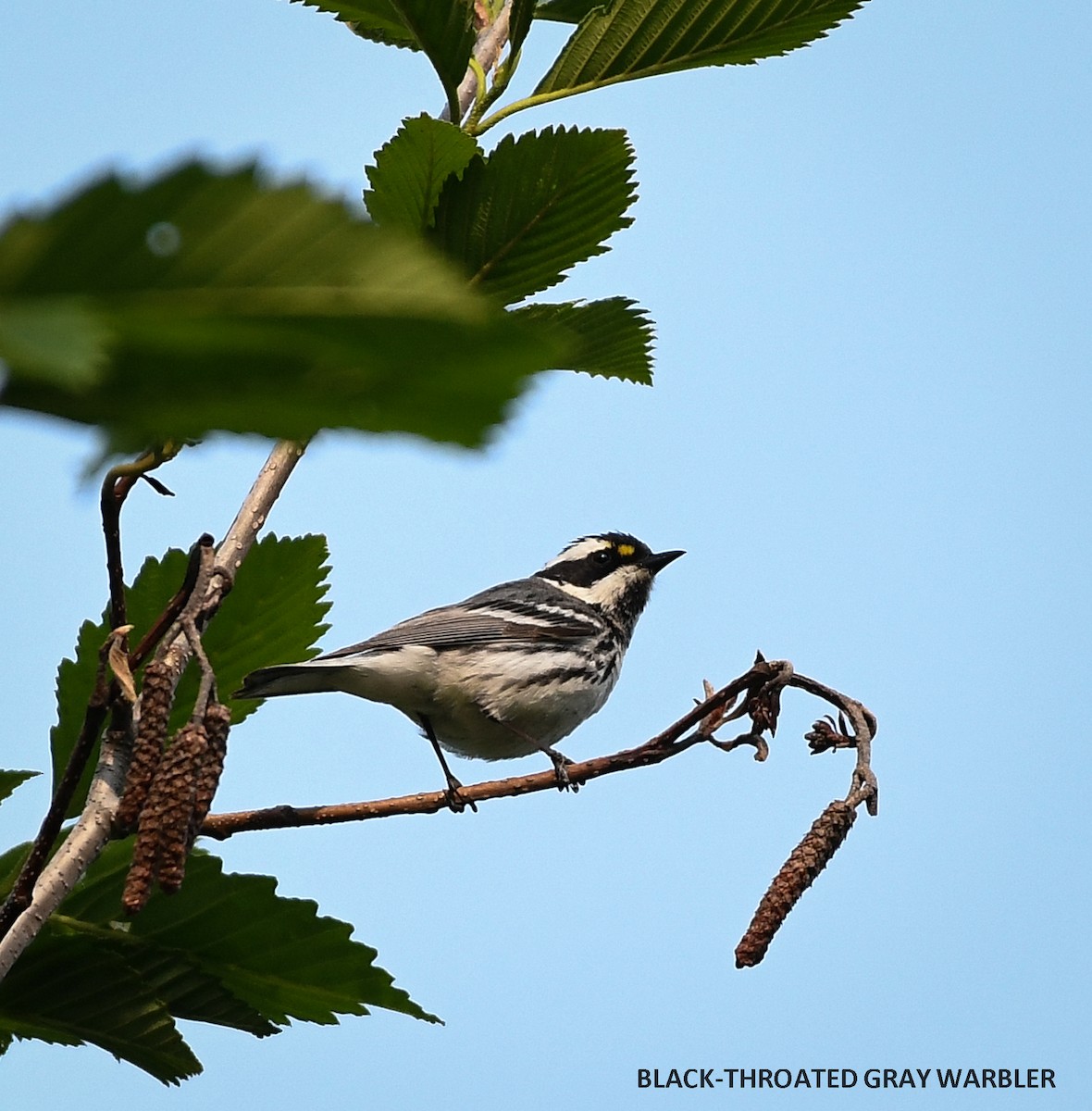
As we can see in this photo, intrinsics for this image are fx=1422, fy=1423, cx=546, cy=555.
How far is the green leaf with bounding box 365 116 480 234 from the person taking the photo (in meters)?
2.28

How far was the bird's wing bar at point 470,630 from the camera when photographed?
632cm

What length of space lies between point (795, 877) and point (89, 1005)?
1.20m

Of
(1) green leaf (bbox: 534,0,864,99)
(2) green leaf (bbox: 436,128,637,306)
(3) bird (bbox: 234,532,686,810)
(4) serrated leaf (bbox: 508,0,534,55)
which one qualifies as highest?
(3) bird (bbox: 234,532,686,810)

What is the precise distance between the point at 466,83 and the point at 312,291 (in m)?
2.36

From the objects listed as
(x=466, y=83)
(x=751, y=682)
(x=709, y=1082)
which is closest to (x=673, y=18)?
Answer: (x=466, y=83)

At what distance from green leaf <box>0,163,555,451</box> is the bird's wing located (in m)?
5.41

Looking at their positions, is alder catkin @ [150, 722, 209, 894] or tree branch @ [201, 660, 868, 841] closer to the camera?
alder catkin @ [150, 722, 209, 894]

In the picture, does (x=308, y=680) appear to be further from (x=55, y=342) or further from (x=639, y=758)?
(x=55, y=342)

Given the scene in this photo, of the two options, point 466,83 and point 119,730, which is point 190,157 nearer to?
point 119,730

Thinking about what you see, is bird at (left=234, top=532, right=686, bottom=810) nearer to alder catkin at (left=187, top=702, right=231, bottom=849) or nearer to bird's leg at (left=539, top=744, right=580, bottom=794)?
bird's leg at (left=539, top=744, right=580, bottom=794)

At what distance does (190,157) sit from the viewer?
2.01 feet

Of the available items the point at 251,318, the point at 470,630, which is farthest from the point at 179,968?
the point at 470,630

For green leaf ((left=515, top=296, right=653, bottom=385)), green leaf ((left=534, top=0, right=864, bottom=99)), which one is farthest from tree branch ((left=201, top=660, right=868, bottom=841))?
green leaf ((left=534, top=0, right=864, bottom=99))

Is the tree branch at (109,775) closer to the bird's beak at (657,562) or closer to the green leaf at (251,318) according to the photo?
the green leaf at (251,318)
